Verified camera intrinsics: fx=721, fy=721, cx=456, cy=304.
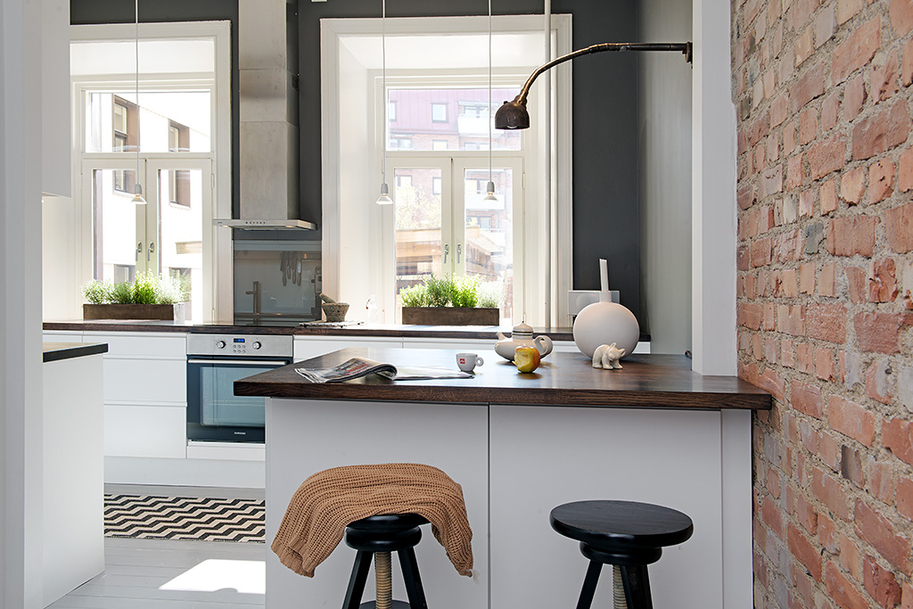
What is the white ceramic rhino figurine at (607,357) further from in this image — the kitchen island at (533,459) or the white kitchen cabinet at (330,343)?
the white kitchen cabinet at (330,343)

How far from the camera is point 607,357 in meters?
2.41

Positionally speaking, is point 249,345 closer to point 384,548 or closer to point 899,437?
point 384,548

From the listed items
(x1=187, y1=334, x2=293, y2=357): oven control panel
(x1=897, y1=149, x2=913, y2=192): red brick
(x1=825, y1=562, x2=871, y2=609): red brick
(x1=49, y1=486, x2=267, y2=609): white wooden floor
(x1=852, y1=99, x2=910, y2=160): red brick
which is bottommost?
(x1=49, y1=486, x2=267, y2=609): white wooden floor

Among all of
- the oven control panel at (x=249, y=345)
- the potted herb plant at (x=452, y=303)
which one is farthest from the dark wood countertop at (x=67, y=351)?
the potted herb plant at (x=452, y=303)

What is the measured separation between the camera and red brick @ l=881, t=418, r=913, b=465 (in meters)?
1.08

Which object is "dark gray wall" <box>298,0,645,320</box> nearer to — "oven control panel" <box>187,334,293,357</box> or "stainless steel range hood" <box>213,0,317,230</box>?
"stainless steel range hood" <box>213,0,317,230</box>

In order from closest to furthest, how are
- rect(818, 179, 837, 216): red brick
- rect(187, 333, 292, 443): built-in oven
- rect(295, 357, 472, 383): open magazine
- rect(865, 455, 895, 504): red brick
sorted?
rect(865, 455, 895, 504): red brick
rect(818, 179, 837, 216): red brick
rect(295, 357, 472, 383): open magazine
rect(187, 333, 292, 443): built-in oven

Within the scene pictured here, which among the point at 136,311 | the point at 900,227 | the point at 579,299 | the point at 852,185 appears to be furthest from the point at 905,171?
the point at 136,311

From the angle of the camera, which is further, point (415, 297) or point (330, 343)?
point (415, 297)

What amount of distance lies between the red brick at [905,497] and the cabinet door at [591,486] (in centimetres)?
80

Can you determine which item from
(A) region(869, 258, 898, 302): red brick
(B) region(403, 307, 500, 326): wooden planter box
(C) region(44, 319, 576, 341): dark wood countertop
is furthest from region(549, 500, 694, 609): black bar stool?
(B) region(403, 307, 500, 326): wooden planter box

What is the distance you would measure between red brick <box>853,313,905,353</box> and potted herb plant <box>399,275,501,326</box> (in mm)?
3424

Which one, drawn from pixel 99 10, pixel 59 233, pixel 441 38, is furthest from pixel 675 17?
pixel 59 233

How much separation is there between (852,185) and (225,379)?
3690 mm
